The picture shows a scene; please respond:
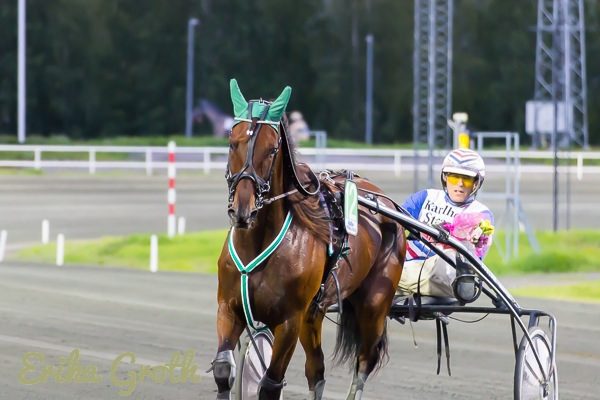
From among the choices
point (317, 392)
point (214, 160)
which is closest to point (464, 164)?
point (317, 392)

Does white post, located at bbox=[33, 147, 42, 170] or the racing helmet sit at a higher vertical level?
the racing helmet

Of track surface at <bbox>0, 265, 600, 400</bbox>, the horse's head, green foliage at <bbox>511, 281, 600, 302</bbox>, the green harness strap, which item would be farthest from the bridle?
green foliage at <bbox>511, 281, 600, 302</bbox>

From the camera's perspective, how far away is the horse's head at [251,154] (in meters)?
5.14

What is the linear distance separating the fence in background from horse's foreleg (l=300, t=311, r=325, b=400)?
24864 mm

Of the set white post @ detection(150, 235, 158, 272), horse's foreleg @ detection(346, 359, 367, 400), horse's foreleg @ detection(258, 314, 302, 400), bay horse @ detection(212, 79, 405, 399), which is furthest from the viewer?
white post @ detection(150, 235, 158, 272)

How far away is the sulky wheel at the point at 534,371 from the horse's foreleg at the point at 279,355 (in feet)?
4.35

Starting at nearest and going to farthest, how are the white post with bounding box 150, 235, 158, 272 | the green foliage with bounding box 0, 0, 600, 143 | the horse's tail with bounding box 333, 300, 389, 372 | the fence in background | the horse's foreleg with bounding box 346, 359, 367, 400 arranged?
the horse's foreleg with bounding box 346, 359, 367, 400 → the horse's tail with bounding box 333, 300, 389, 372 → the white post with bounding box 150, 235, 158, 272 → the fence in background → the green foliage with bounding box 0, 0, 600, 143

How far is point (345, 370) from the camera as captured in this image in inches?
326

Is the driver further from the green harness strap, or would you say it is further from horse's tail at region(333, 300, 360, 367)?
the green harness strap

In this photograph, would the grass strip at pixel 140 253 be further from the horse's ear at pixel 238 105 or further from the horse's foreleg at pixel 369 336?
the horse's ear at pixel 238 105

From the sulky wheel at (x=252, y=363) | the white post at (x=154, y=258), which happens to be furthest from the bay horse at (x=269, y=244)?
the white post at (x=154, y=258)

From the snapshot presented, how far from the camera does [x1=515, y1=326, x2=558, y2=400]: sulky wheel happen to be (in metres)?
6.27

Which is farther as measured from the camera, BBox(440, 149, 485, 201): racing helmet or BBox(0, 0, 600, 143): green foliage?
BBox(0, 0, 600, 143): green foliage

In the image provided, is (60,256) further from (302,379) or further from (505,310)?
(505,310)
